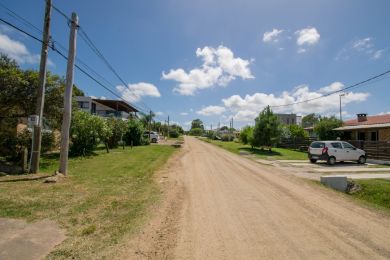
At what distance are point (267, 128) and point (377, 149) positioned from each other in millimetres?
11979

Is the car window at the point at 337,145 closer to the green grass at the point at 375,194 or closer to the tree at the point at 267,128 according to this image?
the green grass at the point at 375,194

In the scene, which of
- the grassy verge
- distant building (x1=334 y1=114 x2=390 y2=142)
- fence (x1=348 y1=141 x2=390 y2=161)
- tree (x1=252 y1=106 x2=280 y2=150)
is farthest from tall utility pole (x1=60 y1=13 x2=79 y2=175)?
distant building (x1=334 y1=114 x2=390 y2=142)

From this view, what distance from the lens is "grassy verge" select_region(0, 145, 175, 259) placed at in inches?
197

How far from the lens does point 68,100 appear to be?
12.1 meters

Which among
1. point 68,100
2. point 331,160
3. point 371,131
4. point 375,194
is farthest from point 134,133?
point 375,194

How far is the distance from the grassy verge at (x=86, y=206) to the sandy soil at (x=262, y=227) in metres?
0.61

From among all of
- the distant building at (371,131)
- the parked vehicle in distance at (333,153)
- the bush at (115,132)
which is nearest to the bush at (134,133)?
the bush at (115,132)

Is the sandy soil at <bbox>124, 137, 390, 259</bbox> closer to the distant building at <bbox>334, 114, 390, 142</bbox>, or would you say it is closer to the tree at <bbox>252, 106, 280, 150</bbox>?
the distant building at <bbox>334, 114, 390, 142</bbox>

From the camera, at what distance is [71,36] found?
12.4 metres

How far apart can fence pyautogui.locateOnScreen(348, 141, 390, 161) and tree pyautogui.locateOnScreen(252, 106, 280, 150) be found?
32.7 feet

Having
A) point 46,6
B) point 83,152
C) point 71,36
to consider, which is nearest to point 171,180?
point 71,36

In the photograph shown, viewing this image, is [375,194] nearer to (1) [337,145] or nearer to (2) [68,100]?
(1) [337,145]

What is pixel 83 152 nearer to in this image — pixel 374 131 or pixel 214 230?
pixel 214 230

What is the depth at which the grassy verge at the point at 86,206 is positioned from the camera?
5.02m
